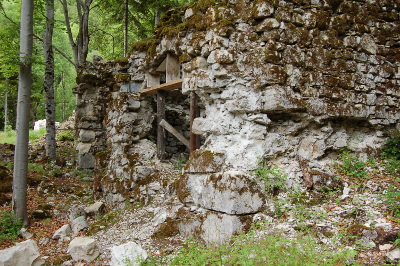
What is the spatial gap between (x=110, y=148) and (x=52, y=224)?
2.61 meters

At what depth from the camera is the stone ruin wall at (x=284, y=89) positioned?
4746mm

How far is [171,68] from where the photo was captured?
7.30m

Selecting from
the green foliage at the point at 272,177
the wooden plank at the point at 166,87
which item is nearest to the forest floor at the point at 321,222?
the green foliage at the point at 272,177

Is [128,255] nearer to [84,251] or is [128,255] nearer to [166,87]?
[84,251]

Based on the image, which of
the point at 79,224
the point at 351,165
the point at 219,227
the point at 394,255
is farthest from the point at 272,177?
the point at 79,224

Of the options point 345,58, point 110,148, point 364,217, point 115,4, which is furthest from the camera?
point 115,4

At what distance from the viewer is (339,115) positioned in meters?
5.03

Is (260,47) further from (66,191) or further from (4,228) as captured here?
(66,191)

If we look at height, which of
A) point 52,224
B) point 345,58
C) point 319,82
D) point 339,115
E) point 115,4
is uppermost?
point 115,4

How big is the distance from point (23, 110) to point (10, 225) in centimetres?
250

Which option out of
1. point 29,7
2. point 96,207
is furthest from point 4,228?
point 29,7

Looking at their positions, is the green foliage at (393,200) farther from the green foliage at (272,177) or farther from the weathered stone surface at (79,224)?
the weathered stone surface at (79,224)

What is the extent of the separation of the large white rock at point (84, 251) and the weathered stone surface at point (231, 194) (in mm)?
1971

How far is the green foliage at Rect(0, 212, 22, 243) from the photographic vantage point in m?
6.25
